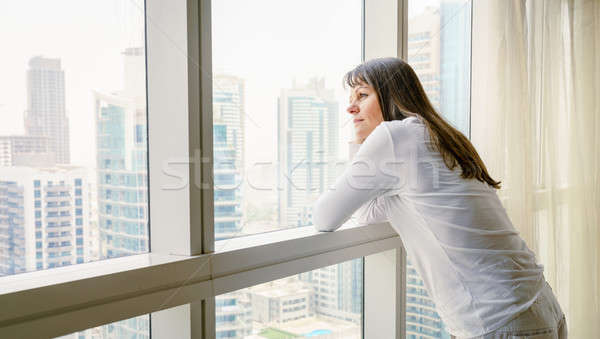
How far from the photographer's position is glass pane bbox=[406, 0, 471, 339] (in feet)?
5.58

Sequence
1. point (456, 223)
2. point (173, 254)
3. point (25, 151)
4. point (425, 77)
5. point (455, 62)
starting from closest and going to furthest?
point (25, 151)
point (173, 254)
point (456, 223)
point (425, 77)
point (455, 62)

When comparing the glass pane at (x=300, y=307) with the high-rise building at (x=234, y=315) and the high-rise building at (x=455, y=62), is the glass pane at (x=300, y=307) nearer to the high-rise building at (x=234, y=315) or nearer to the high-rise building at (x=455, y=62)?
the high-rise building at (x=234, y=315)

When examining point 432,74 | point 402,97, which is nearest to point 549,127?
point 432,74

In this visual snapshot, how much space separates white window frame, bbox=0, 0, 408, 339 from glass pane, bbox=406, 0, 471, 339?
30.1 inches

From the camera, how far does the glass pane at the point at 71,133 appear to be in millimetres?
815

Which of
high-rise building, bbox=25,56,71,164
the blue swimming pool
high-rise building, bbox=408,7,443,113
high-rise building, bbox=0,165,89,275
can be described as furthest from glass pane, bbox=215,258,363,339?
high-rise building, bbox=408,7,443,113

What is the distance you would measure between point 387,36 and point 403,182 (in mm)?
633

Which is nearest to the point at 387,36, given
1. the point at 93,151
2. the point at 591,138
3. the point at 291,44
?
the point at 291,44

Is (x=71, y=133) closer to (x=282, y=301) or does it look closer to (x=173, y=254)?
(x=173, y=254)

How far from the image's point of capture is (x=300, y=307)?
4.61 ft

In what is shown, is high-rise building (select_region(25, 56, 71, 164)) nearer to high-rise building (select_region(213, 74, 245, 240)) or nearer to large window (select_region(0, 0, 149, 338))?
large window (select_region(0, 0, 149, 338))

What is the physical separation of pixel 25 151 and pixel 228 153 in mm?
433

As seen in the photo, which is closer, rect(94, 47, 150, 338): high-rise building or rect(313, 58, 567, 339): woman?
rect(94, 47, 150, 338): high-rise building

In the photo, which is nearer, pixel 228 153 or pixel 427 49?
pixel 228 153
